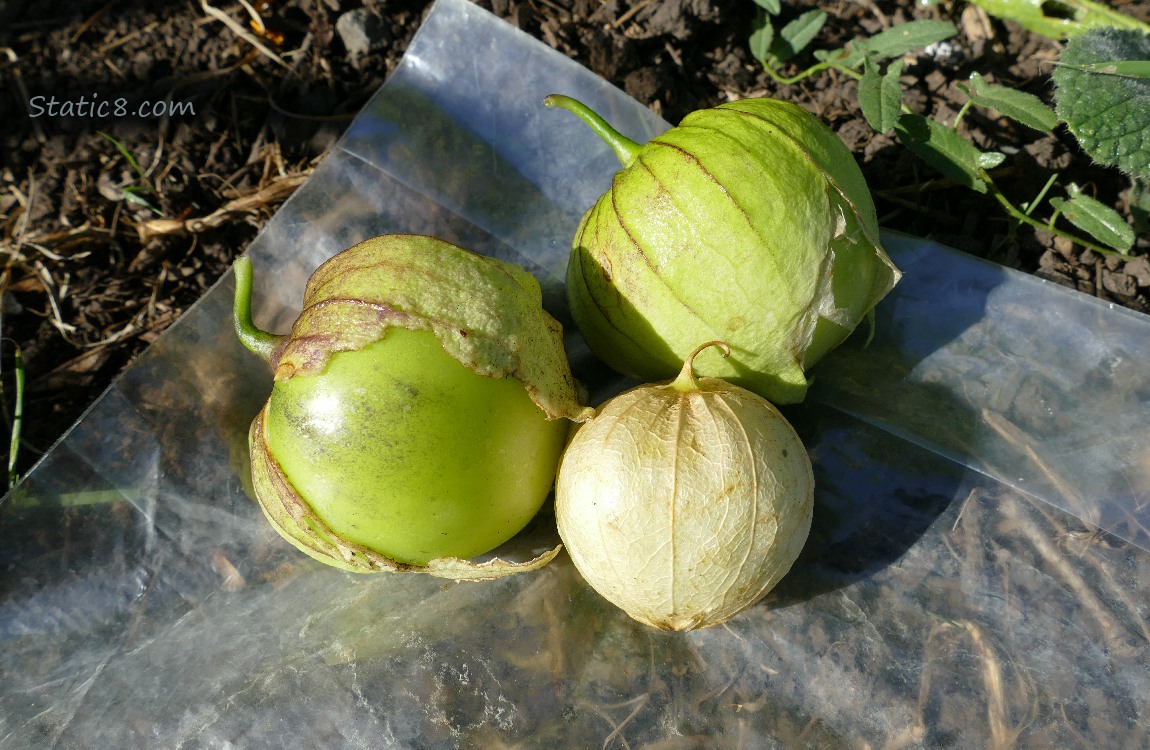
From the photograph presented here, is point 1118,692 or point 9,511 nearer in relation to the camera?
point 1118,692

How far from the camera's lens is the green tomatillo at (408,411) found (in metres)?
2.23

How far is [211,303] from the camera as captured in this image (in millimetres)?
3037

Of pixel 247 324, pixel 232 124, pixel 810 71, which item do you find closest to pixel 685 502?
pixel 247 324

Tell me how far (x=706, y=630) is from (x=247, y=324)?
157cm

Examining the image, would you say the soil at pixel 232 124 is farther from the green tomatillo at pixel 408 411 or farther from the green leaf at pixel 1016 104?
the green tomatillo at pixel 408 411

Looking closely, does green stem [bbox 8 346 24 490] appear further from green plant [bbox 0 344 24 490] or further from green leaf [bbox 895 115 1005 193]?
green leaf [bbox 895 115 1005 193]

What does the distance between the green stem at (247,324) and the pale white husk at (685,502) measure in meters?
0.86

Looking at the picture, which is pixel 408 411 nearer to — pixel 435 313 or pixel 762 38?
pixel 435 313

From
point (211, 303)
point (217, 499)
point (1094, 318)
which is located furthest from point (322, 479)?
point (1094, 318)

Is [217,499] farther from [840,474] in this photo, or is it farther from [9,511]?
[840,474]

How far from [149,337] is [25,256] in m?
0.59

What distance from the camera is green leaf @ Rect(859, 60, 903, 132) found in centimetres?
292

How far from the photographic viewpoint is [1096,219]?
305 centimetres

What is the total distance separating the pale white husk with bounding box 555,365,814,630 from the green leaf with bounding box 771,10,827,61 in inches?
65.4
